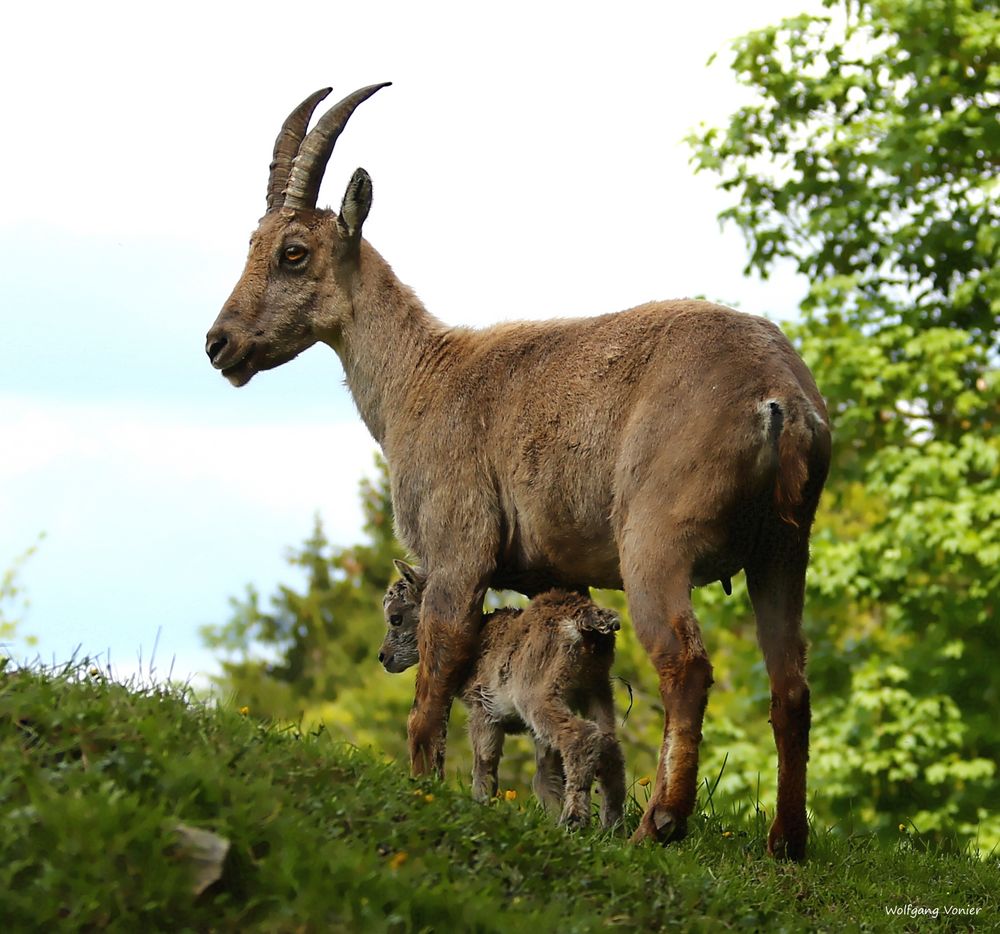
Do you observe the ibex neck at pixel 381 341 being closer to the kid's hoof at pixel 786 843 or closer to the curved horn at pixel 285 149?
the curved horn at pixel 285 149

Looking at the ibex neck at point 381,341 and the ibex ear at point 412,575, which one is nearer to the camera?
the ibex ear at point 412,575

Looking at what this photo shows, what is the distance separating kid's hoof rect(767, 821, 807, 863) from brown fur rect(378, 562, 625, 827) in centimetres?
81

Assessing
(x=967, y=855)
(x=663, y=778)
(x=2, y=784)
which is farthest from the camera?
(x=967, y=855)

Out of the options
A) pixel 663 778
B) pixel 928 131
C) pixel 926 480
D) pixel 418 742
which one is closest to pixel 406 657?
pixel 418 742

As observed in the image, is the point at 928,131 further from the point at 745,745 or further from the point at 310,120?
the point at 310,120

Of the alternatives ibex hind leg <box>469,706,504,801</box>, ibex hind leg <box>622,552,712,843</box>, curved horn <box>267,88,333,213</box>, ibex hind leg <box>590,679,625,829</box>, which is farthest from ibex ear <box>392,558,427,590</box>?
curved horn <box>267,88,333,213</box>

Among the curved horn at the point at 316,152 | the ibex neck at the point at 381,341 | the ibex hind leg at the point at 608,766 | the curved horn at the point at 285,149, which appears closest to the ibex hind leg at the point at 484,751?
the ibex hind leg at the point at 608,766

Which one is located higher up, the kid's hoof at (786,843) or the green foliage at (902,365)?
the green foliage at (902,365)

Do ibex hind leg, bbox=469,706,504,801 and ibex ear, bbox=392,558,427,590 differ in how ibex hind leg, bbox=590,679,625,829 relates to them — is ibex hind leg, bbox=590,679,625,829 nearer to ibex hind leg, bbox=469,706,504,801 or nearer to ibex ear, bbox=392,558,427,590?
ibex hind leg, bbox=469,706,504,801

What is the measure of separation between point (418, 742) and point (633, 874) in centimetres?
Result: 216

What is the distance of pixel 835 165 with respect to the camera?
59.3 ft

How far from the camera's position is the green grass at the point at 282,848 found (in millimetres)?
4426

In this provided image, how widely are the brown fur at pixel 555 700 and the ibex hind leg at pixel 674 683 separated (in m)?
0.32

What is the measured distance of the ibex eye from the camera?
857 centimetres
